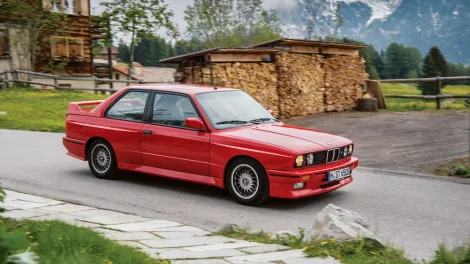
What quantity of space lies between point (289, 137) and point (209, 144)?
1.08 m

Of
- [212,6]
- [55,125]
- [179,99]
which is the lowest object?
[55,125]

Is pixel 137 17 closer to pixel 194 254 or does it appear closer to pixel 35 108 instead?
pixel 35 108

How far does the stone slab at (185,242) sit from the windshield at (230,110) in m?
2.78

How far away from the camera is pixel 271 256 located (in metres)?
5.21

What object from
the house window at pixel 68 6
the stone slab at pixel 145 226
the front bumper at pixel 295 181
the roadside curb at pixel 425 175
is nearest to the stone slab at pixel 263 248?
the stone slab at pixel 145 226

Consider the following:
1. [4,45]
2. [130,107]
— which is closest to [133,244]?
[130,107]

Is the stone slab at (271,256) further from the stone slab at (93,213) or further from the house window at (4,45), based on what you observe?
the house window at (4,45)

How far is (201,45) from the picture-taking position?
216 feet

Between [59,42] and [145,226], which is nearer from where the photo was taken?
[145,226]

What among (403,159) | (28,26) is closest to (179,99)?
(403,159)

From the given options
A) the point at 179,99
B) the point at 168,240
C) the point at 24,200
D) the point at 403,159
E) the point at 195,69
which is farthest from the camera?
the point at 195,69

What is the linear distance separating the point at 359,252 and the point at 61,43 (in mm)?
40307

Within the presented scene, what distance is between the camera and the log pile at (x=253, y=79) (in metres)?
18.5

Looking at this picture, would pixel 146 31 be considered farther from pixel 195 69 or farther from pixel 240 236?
pixel 240 236
